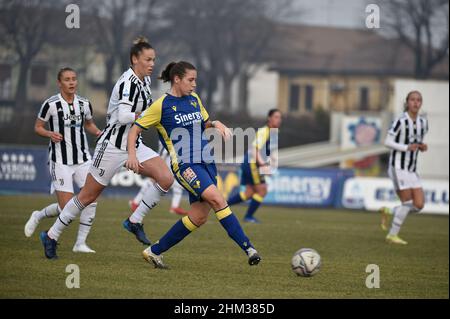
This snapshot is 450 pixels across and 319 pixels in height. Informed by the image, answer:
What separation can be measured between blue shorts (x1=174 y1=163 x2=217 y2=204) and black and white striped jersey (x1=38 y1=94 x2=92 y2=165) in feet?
7.01

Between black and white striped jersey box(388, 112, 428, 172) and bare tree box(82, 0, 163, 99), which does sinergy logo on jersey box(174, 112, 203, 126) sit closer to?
black and white striped jersey box(388, 112, 428, 172)

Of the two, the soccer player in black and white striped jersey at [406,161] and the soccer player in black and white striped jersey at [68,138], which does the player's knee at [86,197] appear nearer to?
the soccer player in black and white striped jersey at [68,138]

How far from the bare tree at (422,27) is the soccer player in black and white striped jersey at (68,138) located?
21.8 meters

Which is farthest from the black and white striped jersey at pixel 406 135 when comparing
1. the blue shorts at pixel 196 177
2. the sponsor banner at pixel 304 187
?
the sponsor banner at pixel 304 187

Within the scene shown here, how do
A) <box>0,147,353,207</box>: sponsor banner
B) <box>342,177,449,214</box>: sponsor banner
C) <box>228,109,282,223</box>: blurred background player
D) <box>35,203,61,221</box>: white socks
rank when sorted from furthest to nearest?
<box>0,147,353,207</box>: sponsor banner < <box>342,177,449,214</box>: sponsor banner < <box>228,109,282,223</box>: blurred background player < <box>35,203,61,221</box>: white socks

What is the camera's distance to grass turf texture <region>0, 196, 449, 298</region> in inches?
332

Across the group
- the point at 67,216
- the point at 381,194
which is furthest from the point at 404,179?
the point at 381,194

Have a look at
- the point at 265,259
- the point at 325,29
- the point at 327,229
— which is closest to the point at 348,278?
the point at 265,259

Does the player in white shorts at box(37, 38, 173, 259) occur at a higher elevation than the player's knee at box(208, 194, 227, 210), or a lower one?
higher

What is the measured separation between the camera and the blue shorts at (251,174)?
56.2 ft

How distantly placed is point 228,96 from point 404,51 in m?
9.85

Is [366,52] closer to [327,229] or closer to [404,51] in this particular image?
[404,51]

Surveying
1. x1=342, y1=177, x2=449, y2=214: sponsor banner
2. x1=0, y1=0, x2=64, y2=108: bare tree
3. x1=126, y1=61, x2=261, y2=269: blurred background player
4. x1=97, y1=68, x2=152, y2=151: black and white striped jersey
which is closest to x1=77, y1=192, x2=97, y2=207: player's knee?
x1=97, y1=68, x2=152, y2=151: black and white striped jersey

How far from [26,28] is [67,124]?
63.9ft
